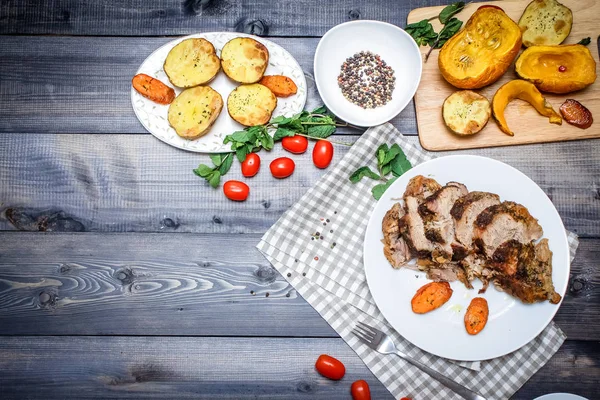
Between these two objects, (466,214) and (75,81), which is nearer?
(466,214)

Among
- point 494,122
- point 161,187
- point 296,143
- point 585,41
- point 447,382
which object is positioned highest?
point 585,41

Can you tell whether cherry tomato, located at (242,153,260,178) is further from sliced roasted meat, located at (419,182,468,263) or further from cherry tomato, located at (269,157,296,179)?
sliced roasted meat, located at (419,182,468,263)

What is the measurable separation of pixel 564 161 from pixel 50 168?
2570 mm

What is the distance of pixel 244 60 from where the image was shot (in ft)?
8.98

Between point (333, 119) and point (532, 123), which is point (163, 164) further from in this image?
point (532, 123)

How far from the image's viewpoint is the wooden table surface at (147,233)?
9.09ft

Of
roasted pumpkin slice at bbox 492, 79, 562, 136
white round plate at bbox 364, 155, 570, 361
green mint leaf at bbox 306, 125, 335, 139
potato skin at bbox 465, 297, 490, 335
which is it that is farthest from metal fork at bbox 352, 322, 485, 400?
roasted pumpkin slice at bbox 492, 79, 562, 136

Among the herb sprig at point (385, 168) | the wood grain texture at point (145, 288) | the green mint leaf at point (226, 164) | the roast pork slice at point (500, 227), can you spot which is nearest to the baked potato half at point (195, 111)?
the green mint leaf at point (226, 164)

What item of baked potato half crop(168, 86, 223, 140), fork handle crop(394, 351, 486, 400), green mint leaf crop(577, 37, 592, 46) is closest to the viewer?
fork handle crop(394, 351, 486, 400)

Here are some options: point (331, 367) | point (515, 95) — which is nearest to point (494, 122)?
point (515, 95)

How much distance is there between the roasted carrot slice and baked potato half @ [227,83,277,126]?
0.30 metres

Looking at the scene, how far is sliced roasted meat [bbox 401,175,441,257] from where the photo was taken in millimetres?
2576

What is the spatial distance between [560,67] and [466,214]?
0.90 meters

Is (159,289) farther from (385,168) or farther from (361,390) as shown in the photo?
(385,168)
